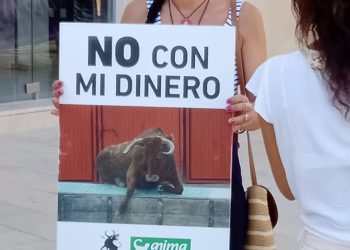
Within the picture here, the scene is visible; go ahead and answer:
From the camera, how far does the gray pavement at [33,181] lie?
18.8 ft

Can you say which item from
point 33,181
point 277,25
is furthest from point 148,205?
point 277,25

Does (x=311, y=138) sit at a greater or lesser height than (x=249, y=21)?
lesser

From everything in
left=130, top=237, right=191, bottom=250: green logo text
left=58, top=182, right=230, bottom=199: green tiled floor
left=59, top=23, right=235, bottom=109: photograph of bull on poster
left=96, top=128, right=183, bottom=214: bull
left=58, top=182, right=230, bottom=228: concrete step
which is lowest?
left=130, top=237, right=191, bottom=250: green logo text

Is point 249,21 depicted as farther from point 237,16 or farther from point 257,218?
point 257,218

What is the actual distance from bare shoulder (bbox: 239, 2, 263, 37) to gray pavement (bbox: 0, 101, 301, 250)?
3010mm

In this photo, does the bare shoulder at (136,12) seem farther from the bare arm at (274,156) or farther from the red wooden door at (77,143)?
the bare arm at (274,156)

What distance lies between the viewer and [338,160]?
1.91 meters

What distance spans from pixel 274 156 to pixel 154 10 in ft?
3.18

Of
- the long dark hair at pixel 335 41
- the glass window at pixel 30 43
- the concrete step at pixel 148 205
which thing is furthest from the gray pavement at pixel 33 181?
the long dark hair at pixel 335 41

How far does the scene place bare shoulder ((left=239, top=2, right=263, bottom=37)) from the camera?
2.86 m

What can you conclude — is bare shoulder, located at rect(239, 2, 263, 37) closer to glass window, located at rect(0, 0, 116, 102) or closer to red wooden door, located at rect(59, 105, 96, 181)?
red wooden door, located at rect(59, 105, 96, 181)

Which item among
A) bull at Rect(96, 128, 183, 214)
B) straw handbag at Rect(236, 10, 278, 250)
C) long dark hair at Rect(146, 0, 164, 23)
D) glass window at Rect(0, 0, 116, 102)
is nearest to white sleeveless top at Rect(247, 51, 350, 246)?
bull at Rect(96, 128, 183, 214)

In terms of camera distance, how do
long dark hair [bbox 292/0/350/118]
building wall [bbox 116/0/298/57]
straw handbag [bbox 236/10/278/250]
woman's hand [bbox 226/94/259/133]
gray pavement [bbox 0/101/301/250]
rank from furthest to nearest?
building wall [bbox 116/0/298/57]
gray pavement [bbox 0/101/301/250]
straw handbag [bbox 236/10/278/250]
woman's hand [bbox 226/94/259/133]
long dark hair [bbox 292/0/350/118]

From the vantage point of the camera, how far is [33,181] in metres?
7.05
